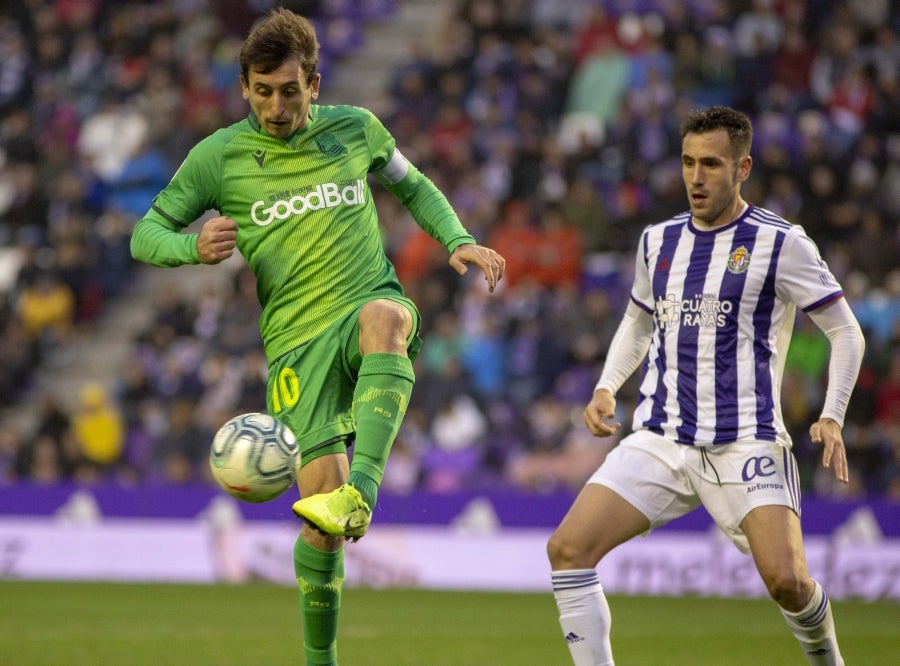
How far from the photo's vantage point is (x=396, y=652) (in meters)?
8.95

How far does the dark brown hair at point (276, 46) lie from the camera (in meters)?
5.97

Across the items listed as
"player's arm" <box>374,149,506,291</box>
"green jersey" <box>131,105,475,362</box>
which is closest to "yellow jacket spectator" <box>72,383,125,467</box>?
"player's arm" <box>374,149,506,291</box>

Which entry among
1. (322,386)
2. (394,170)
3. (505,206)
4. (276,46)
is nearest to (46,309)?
(505,206)

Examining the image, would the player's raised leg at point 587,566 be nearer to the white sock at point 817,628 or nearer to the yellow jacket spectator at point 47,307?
the white sock at point 817,628

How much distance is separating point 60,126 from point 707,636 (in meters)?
13.4

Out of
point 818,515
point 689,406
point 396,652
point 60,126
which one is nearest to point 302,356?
point 689,406

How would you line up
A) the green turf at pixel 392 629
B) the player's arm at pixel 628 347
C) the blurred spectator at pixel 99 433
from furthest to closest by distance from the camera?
the blurred spectator at pixel 99 433 → the green turf at pixel 392 629 → the player's arm at pixel 628 347

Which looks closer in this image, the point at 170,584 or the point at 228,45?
the point at 170,584

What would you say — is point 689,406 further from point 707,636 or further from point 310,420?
point 707,636

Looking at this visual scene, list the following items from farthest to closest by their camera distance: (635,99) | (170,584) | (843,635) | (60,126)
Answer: (60,126) → (635,99) → (170,584) → (843,635)

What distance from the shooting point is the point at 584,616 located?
236 inches

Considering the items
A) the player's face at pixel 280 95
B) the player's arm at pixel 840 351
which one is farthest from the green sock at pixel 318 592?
the player's arm at pixel 840 351

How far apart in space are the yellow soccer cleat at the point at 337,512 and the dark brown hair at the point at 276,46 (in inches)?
69.1

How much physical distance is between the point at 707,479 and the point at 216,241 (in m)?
2.26
